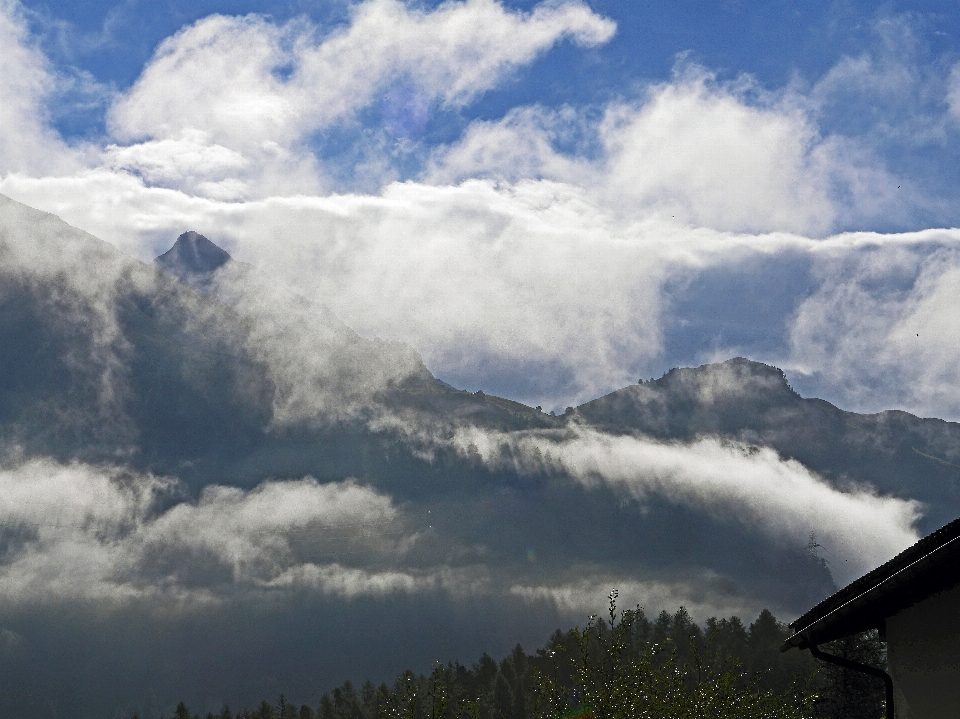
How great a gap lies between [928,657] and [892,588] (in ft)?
3.47

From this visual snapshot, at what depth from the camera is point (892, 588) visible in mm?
13094

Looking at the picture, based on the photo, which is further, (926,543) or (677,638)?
(677,638)

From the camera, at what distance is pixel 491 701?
185500 mm

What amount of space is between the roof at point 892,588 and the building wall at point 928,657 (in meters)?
0.18

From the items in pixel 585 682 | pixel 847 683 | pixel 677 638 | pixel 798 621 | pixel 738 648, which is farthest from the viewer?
pixel 677 638

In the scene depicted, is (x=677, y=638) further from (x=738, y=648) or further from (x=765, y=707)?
(x=765, y=707)

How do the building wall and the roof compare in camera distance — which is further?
the building wall

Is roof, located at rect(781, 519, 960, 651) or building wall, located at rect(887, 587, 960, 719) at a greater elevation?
roof, located at rect(781, 519, 960, 651)

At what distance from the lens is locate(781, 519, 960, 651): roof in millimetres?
12422

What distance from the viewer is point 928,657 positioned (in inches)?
518

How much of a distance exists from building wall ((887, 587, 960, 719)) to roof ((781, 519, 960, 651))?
0.18 m

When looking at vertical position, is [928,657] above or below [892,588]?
below

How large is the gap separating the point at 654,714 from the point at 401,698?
52.9 feet

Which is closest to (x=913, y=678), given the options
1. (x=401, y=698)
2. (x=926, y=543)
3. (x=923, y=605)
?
(x=923, y=605)
